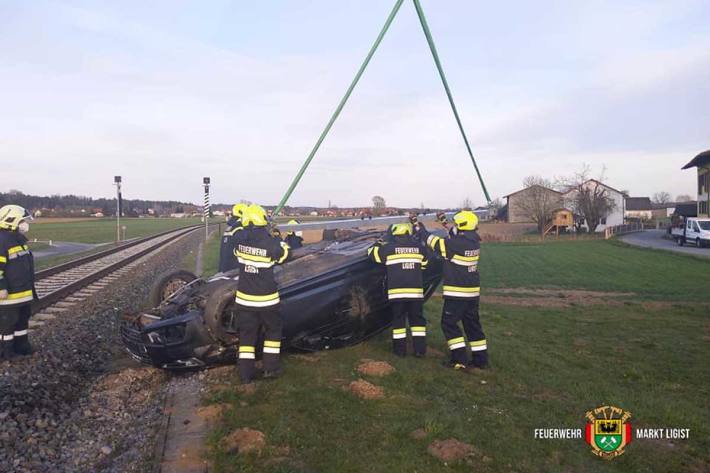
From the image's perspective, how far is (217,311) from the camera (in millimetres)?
5238

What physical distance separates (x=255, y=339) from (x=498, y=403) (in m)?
2.42

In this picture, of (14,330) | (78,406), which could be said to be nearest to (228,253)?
(14,330)

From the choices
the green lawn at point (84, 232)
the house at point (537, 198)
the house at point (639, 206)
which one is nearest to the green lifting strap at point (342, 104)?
the green lawn at point (84, 232)

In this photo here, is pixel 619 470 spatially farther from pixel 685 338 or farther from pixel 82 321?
pixel 82 321

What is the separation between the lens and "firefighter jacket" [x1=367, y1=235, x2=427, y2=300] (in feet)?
19.9

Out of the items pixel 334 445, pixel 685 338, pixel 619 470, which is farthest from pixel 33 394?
pixel 685 338

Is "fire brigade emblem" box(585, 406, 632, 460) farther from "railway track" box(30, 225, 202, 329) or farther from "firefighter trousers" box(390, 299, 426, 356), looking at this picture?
"railway track" box(30, 225, 202, 329)

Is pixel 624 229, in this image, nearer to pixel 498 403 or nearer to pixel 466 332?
pixel 466 332

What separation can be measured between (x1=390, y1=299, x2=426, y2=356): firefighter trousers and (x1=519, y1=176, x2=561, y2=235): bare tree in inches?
1899

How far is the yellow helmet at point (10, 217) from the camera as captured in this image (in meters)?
6.56

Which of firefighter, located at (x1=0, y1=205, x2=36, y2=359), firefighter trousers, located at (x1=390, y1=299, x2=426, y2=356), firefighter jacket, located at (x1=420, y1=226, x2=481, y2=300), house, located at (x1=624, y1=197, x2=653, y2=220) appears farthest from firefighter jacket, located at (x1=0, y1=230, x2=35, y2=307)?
house, located at (x1=624, y1=197, x2=653, y2=220)

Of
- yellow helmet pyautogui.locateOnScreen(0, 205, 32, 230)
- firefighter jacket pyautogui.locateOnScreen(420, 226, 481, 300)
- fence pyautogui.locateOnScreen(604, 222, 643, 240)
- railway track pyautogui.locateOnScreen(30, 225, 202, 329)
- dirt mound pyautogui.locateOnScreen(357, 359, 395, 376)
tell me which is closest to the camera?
dirt mound pyautogui.locateOnScreen(357, 359, 395, 376)

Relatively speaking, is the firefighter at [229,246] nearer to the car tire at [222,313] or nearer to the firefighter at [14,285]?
the firefighter at [14,285]

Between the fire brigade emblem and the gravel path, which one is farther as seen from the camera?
the gravel path
